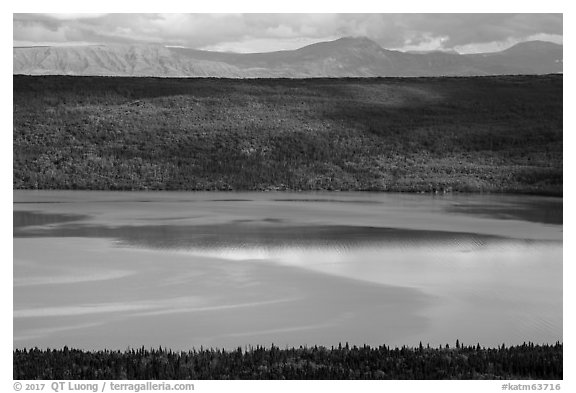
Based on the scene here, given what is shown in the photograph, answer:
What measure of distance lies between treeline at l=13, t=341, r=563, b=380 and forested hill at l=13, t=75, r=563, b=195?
98.7 feet

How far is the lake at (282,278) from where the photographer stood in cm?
1095

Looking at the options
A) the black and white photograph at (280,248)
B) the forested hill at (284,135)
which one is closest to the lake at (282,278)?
the black and white photograph at (280,248)

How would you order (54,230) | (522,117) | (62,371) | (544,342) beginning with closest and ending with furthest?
(62,371), (544,342), (54,230), (522,117)

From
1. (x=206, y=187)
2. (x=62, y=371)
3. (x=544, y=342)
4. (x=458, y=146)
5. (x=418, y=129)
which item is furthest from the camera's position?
(x=418, y=129)

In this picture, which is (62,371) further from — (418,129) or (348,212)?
(418,129)

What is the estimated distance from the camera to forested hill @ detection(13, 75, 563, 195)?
42.1 m

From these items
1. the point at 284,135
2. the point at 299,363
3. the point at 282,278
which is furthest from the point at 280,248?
the point at 284,135

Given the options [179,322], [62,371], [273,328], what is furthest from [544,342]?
[62,371]

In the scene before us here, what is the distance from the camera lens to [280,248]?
18.4m

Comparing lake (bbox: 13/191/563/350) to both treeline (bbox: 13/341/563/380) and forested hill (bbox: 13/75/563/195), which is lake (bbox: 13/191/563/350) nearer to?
treeline (bbox: 13/341/563/380)

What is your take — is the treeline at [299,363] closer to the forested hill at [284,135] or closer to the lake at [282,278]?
the lake at [282,278]

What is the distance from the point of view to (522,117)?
2389 inches

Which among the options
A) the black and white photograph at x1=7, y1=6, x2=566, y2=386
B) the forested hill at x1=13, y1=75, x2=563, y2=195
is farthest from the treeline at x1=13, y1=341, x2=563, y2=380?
the forested hill at x1=13, y1=75, x2=563, y2=195

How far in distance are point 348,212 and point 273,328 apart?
1658cm
